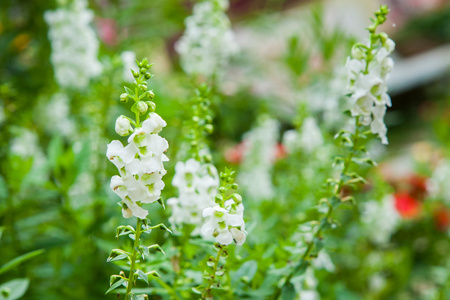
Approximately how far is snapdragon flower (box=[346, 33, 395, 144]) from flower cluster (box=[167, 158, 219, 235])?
253mm

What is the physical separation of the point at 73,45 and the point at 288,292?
1.01 meters

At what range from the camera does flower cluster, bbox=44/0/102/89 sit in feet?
4.91

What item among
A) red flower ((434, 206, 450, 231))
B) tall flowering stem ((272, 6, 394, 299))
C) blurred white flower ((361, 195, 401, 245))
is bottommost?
tall flowering stem ((272, 6, 394, 299))

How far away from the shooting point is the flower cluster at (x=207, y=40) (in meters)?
1.39

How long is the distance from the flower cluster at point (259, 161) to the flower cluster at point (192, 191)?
828 millimetres

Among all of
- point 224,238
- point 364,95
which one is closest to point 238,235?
point 224,238

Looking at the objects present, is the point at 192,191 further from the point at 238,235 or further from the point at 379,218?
the point at 379,218

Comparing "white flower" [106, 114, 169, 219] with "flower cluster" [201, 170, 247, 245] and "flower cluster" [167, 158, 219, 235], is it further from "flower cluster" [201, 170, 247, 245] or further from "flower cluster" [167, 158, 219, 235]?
"flower cluster" [167, 158, 219, 235]

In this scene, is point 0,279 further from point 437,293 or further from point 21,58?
point 21,58

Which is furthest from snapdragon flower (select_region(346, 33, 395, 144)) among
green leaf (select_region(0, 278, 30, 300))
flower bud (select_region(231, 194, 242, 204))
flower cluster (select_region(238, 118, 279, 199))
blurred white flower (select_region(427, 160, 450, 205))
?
blurred white flower (select_region(427, 160, 450, 205))

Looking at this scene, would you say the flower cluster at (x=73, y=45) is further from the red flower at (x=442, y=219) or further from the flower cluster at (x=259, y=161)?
the red flower at (x=442, y=219)

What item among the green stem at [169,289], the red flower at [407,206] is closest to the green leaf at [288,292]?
the green stem at [169,289]

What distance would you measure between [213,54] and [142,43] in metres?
0.95

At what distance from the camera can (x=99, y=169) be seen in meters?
1.32
